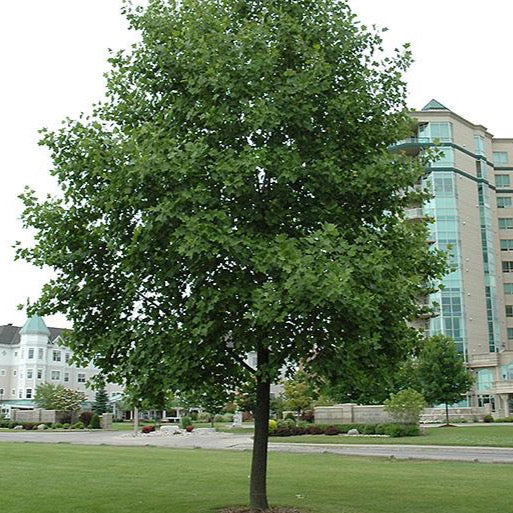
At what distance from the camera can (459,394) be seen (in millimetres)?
54938

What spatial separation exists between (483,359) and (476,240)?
15545mm

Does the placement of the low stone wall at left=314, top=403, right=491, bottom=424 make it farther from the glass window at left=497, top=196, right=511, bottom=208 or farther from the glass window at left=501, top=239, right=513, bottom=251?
the glass window at left=497, top=196, right=511, bottom=208

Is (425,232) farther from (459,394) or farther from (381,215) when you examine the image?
(459,394)

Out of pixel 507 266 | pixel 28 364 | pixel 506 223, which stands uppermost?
pixel 506 223

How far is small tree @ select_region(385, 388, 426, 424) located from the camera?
4312 centimetres

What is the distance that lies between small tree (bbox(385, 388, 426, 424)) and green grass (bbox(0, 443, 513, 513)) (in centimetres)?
1863

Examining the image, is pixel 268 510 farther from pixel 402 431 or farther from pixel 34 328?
pixel 34 328

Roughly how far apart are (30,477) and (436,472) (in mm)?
11188

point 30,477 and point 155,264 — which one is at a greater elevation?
point 155,264

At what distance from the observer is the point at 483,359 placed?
76000 millimetres

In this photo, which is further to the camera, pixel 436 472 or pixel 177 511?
pixel 436 472

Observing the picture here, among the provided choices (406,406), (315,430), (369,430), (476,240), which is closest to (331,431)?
(315,430)

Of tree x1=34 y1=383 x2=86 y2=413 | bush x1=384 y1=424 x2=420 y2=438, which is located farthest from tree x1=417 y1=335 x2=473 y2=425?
tree x1=34 y1=383 x2=86 y2=413

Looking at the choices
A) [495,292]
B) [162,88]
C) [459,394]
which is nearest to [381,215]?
[162,88]
